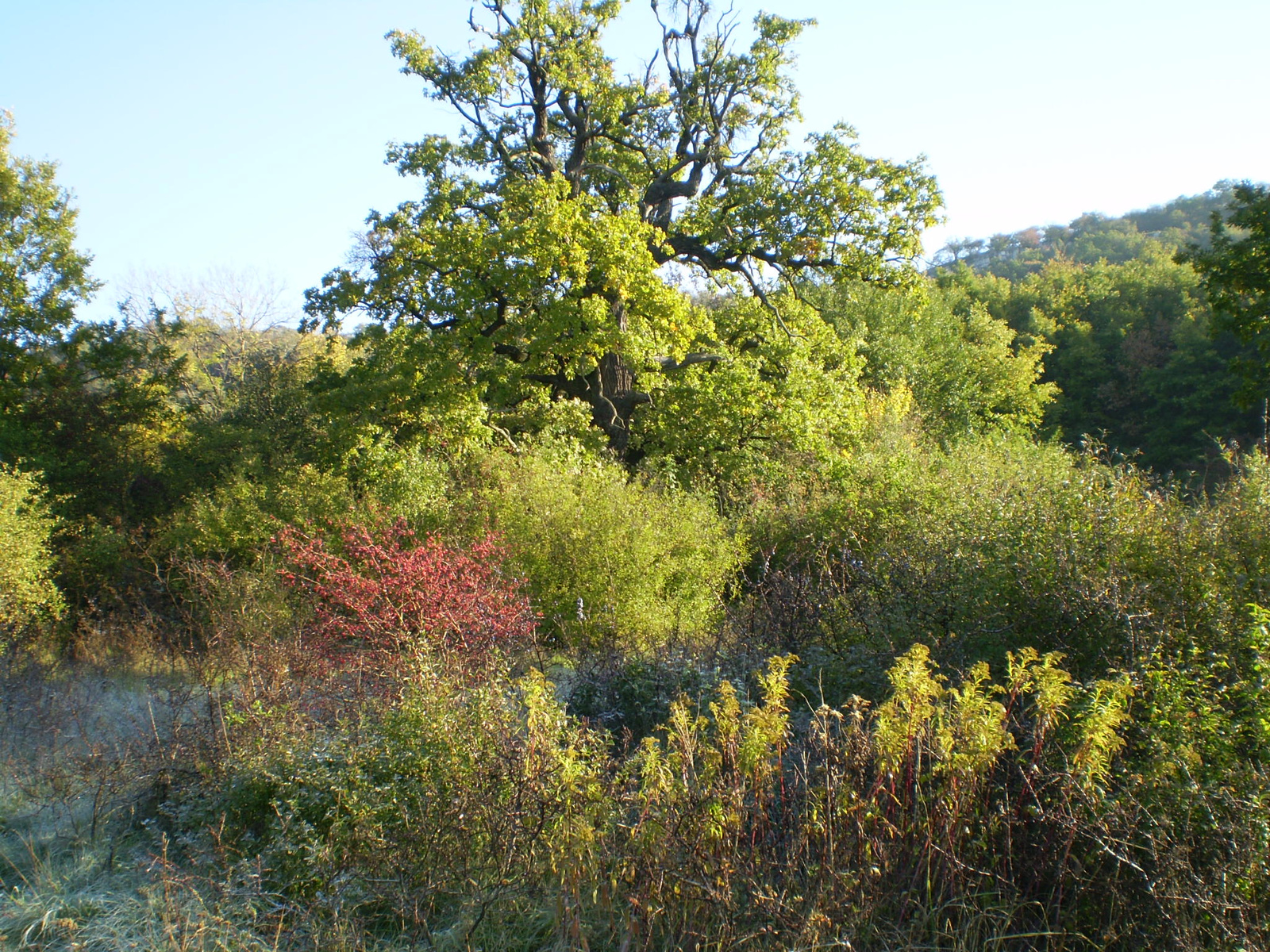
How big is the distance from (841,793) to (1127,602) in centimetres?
217

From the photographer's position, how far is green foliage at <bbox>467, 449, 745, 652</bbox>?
9.75m

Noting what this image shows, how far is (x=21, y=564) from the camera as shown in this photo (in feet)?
41.7

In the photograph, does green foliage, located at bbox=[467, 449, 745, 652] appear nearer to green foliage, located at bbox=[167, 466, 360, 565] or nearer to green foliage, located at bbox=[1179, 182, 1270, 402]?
green foliage, located at bbox=[167, 466, 360, 565]

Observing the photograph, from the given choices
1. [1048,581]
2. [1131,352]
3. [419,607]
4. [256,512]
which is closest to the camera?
[1048,581]

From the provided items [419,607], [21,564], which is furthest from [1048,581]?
[21,564]

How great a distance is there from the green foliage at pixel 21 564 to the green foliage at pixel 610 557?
715 centimetres

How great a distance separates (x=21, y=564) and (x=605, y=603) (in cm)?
928

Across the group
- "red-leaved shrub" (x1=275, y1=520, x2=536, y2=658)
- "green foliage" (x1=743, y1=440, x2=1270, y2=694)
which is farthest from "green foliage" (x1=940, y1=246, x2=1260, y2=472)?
"red-leaved shrub" (x1=275, y1=520, x2=536, y2=658)

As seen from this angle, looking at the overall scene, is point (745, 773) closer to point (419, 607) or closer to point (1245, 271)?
point (419, 607)

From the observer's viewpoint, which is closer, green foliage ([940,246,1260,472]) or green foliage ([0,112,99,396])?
green foliage ([0,112,99,396])

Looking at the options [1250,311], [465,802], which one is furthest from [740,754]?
[1250,311]

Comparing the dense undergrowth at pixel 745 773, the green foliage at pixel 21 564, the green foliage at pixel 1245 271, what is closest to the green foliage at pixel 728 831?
the dense undergrowth at pixel 745 773

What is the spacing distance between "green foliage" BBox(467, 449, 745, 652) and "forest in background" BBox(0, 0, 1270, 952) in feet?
0.19

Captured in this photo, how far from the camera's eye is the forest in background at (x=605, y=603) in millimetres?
3502
